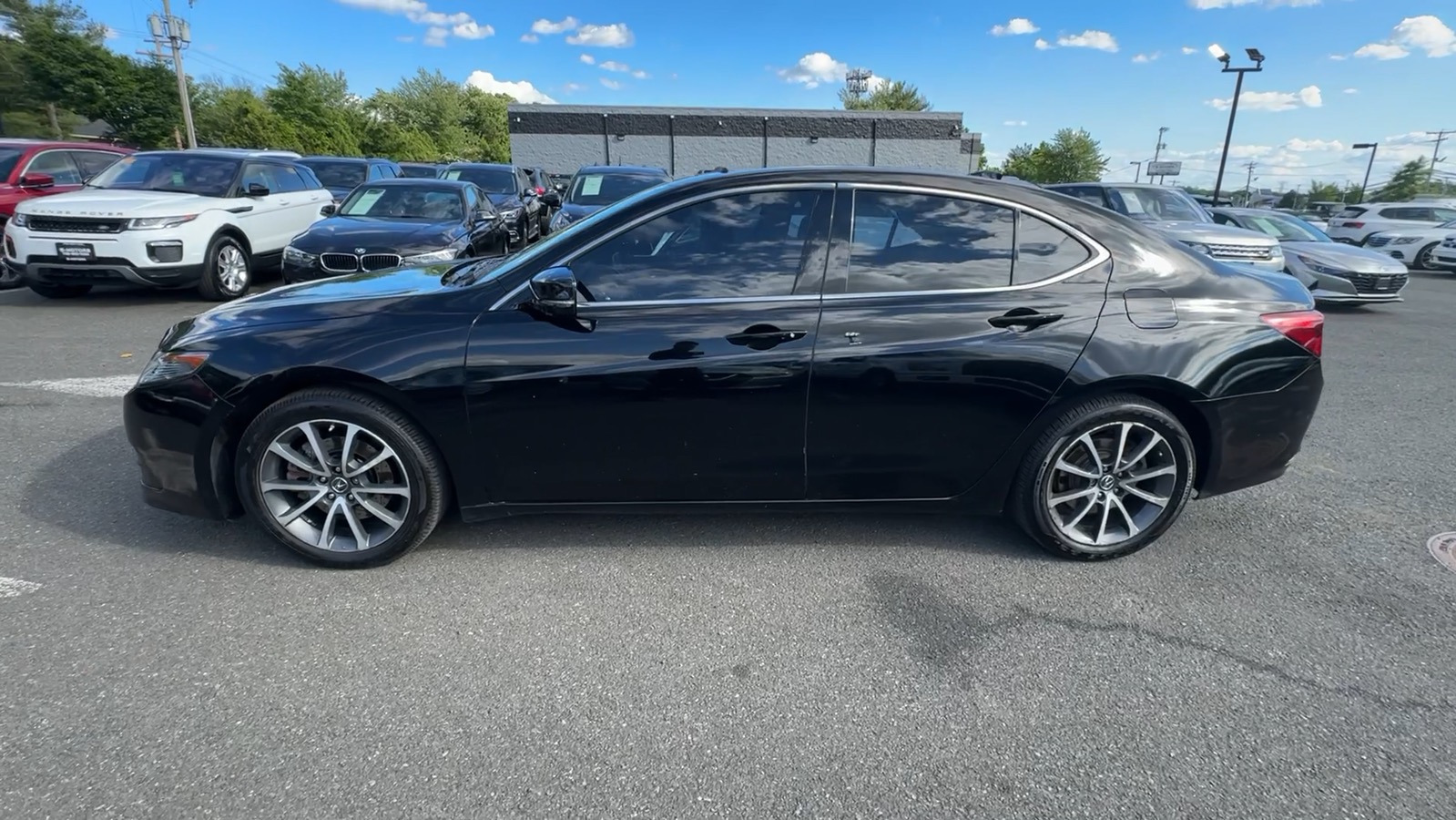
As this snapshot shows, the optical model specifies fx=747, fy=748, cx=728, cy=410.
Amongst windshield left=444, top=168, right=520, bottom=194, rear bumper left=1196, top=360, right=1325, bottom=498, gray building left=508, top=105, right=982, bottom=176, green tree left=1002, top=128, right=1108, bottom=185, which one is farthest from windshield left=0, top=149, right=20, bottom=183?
green tree left=1002, top=128, right=1108, bottom=185

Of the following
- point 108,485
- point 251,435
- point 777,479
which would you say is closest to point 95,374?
point 108,485

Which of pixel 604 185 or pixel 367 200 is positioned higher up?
pixel 604 185

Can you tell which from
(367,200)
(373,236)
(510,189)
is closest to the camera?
(373,236)

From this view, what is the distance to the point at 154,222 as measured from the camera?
8.14 m

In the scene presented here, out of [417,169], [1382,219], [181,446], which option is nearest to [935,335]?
[181,446]

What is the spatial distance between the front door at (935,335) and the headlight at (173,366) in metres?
2.50

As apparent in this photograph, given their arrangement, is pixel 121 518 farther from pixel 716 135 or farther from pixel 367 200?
pixel 716 135

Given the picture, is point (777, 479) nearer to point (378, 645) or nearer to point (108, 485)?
point (378, 645)

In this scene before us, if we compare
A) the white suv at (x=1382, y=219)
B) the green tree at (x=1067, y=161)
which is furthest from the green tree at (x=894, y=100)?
the white suv at (x=1382, y=219)

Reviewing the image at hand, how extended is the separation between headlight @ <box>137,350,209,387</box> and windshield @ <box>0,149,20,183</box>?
10526 millimetres

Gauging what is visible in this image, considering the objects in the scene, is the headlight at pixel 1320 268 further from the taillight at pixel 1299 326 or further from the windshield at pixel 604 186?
the taillight at pixel 1299 326

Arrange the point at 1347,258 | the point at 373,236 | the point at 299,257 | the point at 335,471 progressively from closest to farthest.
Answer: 1. the point at 335,471
2. the point at 299,257
3. the point at 373,236
4. the point at 1347,258

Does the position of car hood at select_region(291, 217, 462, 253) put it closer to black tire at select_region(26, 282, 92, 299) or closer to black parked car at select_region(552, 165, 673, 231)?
black tire at select_region(26, 282, 92, 299)

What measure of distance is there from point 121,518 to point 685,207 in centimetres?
304
